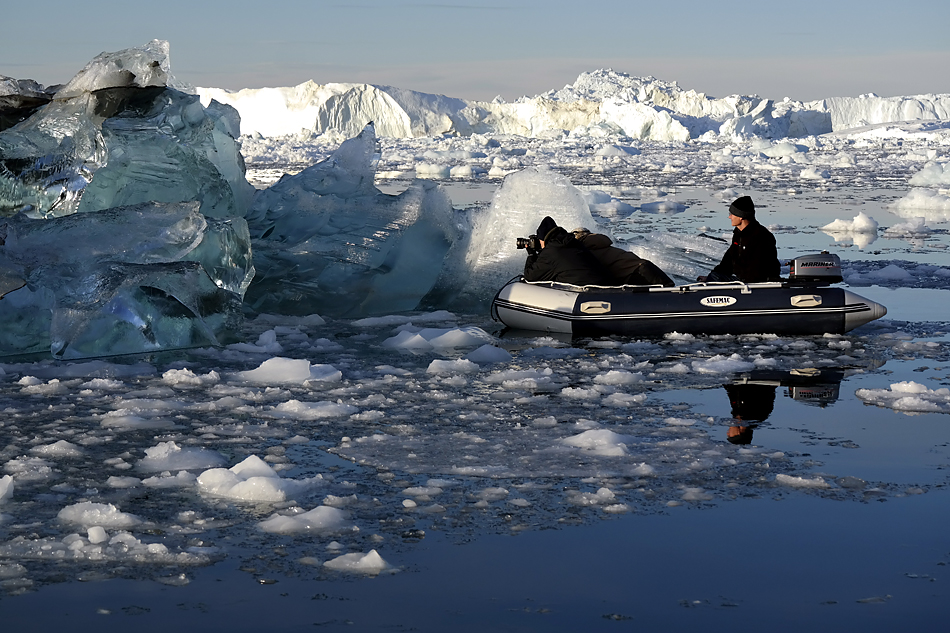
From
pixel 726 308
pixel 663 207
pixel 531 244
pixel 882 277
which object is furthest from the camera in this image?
pixel 663 207

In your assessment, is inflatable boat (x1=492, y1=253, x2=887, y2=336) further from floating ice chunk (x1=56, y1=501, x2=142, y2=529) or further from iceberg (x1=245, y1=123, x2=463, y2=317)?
floating ice chunk (x1=56, y1=501, x2=142, y2=529)

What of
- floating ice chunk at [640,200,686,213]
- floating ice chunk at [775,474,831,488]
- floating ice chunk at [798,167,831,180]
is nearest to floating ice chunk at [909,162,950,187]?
floating ice chunk at [798,167,831,180]

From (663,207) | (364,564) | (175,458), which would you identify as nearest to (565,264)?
(175,458)

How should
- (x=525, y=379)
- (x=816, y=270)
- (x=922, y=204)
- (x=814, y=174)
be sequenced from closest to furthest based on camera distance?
(x=525, y=379)
(x=816, y=270)
(x=922, y=204)
(x=814, y=174)

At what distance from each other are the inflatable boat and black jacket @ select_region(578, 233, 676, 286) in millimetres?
381

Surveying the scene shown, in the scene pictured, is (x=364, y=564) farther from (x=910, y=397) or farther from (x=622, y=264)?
(x=622, y=264)

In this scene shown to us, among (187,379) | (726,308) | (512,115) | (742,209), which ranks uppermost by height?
(512,115)

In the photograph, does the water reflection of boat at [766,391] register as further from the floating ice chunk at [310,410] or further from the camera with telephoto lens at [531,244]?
the camera with telephoto lens at [531,244]

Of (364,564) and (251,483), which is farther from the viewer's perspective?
(251,483)

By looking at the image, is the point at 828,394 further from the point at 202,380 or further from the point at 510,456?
the point at 202,380

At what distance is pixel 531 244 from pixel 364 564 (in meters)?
5.79

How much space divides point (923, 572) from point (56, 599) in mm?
2869

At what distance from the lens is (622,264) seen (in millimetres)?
9062

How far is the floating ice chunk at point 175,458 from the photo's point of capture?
4953 mm
